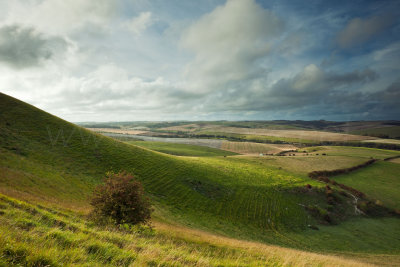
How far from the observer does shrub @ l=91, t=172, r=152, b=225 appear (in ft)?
49.6

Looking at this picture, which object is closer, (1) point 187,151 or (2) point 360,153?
(1) point 187,151

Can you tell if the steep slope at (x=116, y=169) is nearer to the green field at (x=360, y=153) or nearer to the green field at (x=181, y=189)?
the green field at (x=181, y=189)

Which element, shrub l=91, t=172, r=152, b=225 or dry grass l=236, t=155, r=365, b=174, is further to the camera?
dry grass l=236, t=155, r=365, b=174

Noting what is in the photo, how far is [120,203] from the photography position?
15438mm

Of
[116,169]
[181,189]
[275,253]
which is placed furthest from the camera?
[181,189]

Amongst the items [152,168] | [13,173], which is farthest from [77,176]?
[152,168]

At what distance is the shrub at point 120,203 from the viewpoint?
15.1 m

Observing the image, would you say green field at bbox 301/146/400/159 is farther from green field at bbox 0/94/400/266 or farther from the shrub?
the shrub

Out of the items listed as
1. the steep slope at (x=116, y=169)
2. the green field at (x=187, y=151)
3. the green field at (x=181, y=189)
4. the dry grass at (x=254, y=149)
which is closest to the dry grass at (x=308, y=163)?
the green field at (x=181, y=189)

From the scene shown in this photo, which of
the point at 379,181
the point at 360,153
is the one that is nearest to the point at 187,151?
the point at 379,181

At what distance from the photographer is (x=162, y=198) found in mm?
34969

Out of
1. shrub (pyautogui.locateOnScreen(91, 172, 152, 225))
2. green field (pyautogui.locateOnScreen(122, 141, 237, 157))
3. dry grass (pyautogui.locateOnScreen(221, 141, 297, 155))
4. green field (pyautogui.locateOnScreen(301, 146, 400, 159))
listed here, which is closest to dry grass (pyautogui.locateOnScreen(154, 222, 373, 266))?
shrub (pyautogui.locateOnScreen(91, 172, 152, 225))

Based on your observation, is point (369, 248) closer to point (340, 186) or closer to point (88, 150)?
point (340, 186)

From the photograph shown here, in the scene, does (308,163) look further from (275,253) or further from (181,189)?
(275,253)
